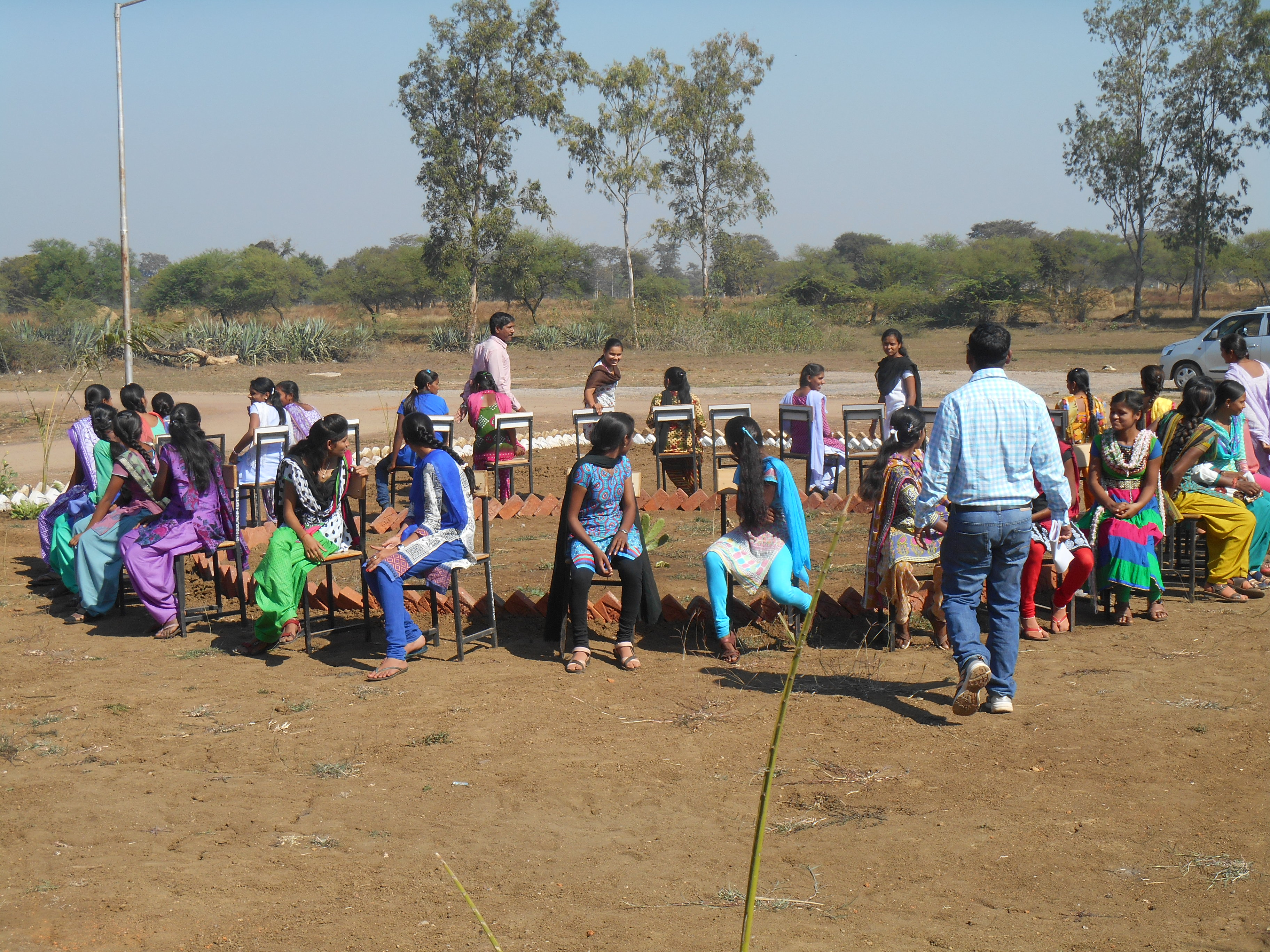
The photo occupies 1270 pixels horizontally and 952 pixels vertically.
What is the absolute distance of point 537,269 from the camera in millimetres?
44594

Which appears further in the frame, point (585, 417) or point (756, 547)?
point (585, 417)

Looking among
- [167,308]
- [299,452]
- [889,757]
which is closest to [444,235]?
[167,308]

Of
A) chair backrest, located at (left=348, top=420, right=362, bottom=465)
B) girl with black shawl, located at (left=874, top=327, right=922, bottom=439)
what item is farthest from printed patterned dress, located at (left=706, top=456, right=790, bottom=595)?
chair backrest, located at (left=348, top=420, right=362, bottom=465)

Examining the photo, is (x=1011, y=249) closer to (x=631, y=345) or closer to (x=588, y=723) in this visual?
(x=631, y=345)

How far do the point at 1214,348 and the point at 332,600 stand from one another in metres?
19.6

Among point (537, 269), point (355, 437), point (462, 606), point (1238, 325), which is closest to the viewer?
point (462, 606)

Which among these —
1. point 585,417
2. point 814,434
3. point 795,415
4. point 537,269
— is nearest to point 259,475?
point 585,417

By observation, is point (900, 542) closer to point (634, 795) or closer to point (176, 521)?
point (634, 795)

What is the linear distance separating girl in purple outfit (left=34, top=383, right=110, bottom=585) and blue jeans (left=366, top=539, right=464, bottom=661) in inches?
115

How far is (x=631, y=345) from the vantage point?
122ft

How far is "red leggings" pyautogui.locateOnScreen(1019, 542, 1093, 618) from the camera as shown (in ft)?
19.0

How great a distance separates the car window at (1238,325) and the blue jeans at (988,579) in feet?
60.9

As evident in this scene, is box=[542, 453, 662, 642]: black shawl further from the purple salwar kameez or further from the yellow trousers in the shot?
the yellow trousers

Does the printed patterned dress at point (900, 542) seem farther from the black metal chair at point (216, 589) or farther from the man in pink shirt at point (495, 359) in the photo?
the man in pink shirt at point (495, 359)
